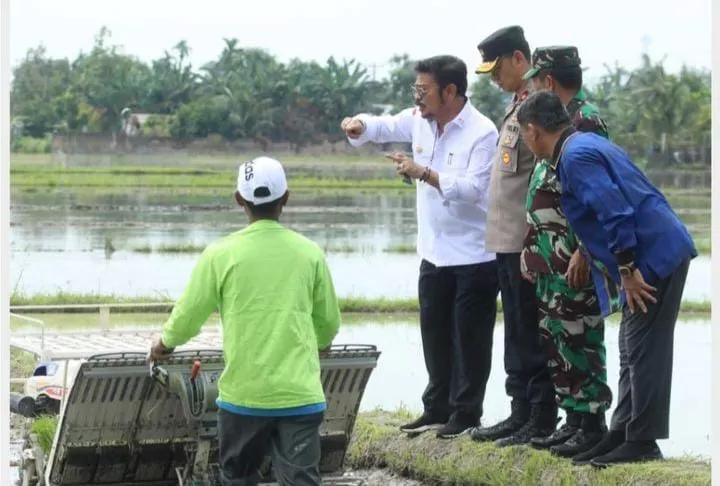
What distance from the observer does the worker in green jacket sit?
16.4 ft

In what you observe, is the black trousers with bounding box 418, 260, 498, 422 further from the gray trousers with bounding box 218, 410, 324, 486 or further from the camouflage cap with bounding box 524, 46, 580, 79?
the gray trousers with bounding box 218, 410, 324, 486

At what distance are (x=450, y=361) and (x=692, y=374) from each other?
466cm

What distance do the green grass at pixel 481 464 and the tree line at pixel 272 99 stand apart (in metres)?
36.3

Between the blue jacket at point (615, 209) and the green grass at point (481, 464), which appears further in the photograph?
the green grass at point (481, 464)

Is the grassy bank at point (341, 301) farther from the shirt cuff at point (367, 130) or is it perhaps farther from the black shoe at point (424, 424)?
the shirt cuff at point (367, 130)

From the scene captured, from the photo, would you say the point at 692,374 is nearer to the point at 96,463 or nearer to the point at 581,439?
the point at 581,439

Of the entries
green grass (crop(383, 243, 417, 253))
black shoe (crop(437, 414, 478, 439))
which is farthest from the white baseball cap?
green grass (crop(383, 243, 417, 253))

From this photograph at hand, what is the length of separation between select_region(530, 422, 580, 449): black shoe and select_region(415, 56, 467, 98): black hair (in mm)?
1549

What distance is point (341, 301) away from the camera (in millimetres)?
14680

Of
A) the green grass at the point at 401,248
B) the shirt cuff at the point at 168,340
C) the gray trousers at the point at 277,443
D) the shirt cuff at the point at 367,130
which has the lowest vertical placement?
the green grass at the point at 401,248

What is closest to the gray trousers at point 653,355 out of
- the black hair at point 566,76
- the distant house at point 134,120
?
the black hair at point 566,76

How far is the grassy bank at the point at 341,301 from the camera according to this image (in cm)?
1420

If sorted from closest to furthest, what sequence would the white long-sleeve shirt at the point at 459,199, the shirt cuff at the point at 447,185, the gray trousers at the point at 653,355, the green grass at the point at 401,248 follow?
the gray trousers at the point at 653,355, the shirt cuff at the point at 447,185, the white long-sleeve shirt at the point at 459,199, the green grass at the point at 401,248

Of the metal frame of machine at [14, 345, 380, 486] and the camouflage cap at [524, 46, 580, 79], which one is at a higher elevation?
the camouflage cap at [524, 46, 580, 79]
